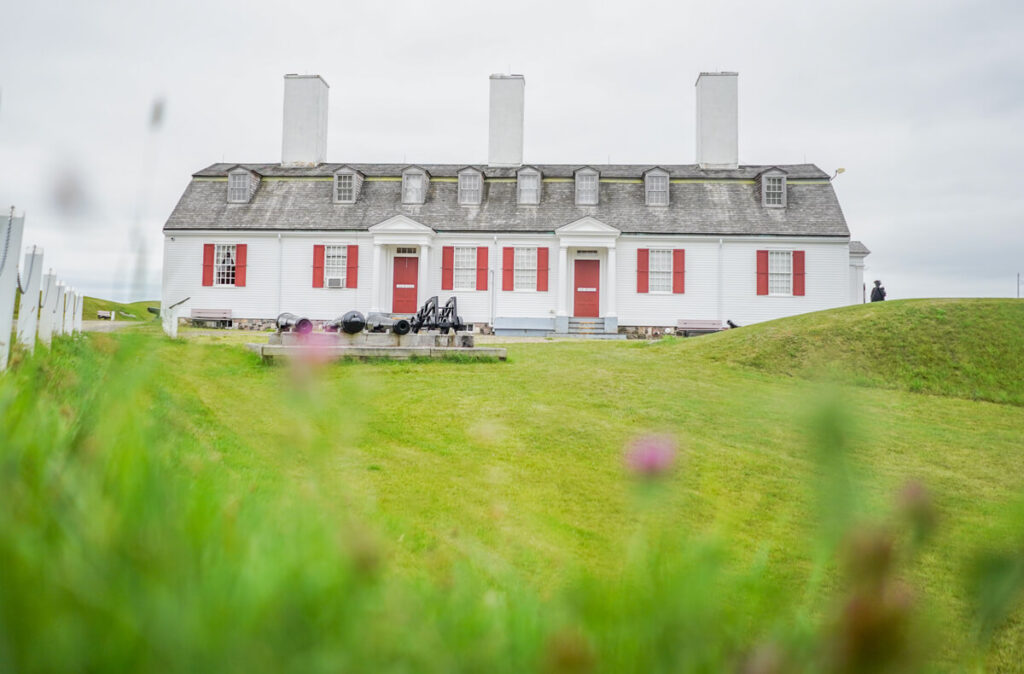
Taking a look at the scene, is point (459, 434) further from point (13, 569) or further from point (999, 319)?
point (999, 319)

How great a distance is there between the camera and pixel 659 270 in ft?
81.6

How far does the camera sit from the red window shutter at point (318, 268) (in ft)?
82.6

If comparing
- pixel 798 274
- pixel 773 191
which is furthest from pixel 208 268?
pixel 798 274

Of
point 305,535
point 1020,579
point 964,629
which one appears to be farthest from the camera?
point 964,629

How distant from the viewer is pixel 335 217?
83.9 feet

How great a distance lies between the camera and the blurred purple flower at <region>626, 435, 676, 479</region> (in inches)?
30.5

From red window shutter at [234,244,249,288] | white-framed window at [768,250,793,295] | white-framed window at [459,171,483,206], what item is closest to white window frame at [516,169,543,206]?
white-framed window at [459,171,483,206]

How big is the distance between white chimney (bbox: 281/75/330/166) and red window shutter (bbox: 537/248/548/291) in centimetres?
1109

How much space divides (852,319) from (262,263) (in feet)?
65.8

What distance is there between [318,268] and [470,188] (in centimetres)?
655

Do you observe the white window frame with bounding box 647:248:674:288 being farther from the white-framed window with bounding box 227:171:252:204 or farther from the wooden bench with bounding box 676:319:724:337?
the white-framed window with bounding box 227:171:252:204

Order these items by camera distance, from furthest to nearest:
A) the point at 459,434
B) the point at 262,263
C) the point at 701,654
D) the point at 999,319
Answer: the point at 262,263, the point at 999,319, the point at 459,434, the point at 701,654

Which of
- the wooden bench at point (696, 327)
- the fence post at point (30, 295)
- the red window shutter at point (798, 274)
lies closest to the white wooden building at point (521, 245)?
the red window shutter at point (798, 274)

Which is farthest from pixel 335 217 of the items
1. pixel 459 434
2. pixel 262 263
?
pixel 459 434
